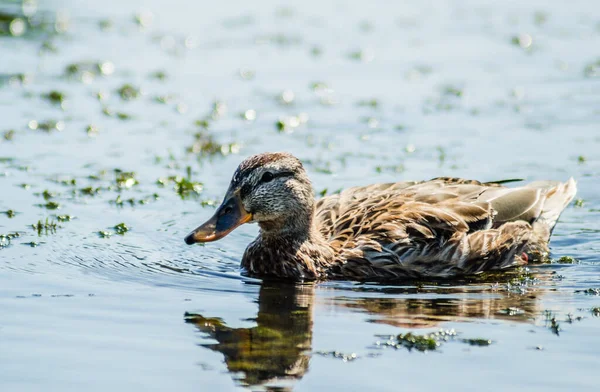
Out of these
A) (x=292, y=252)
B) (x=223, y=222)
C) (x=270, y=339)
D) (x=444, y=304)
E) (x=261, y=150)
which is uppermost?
(x=261, y=150)

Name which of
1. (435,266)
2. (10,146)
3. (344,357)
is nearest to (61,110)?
(10,146)

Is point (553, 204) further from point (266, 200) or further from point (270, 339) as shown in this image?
point (270, 339)

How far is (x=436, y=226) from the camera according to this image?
10.9 metres

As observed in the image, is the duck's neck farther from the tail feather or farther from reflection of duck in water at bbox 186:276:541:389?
the tail feather

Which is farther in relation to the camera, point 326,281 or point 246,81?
point 246,81

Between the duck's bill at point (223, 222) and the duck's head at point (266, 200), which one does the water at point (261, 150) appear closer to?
the duck's bill at point (223, 222)

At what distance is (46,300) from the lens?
9391mm

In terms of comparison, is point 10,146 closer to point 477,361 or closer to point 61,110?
point 61,110

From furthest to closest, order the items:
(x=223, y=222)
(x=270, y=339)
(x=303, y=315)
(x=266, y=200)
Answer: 1. (x=266, y=200)
2. (x=223, y=222)
3. (x=303, y=315)
4. (x=270, y=339)

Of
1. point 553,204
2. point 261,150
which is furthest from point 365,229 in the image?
point 261,150

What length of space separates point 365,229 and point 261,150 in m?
4.34

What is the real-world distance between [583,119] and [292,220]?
22.8 ft

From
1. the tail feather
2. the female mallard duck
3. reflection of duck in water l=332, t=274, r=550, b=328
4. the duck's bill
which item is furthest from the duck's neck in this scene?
the tail feather

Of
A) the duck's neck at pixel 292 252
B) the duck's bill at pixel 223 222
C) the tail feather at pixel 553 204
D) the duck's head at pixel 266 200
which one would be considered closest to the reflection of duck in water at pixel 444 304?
the duck's neck at pixel 292 252
